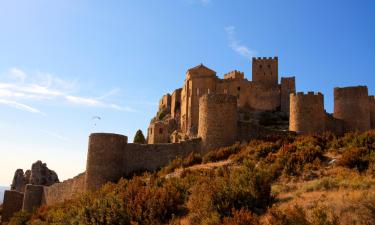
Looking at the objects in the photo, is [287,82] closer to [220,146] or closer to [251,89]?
[251,89]

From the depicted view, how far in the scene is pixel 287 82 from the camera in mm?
47000

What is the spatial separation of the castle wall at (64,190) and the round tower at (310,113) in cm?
1221

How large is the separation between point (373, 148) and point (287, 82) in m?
29.0

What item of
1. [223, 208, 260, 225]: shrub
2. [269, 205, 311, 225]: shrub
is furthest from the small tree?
[269, 205, 311, 225]: shrub

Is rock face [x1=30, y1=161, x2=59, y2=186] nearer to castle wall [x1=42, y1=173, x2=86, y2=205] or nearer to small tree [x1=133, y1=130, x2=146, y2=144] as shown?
small tree [x1=133, y1=130, x2=146, y2=144]

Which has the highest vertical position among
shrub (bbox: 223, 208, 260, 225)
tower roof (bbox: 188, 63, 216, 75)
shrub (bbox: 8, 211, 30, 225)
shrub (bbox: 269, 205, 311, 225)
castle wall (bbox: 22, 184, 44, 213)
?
tower roof (bbox: 188, 63, 216, 75)

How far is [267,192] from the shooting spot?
14.3m

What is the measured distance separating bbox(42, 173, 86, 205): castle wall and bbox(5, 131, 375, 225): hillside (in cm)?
572

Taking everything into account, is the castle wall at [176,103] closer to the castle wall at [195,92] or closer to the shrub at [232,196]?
the castle wall at [195,92]

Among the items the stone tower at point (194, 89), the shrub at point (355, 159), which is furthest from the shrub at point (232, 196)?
the stone tower at point (194, 89)

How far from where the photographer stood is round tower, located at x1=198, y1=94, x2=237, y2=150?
78.0 feet

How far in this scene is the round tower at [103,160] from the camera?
2525 centimetres

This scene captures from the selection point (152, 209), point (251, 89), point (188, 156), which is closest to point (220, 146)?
point (188, 156)

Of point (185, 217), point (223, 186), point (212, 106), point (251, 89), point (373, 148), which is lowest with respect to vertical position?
point (185, 217)
